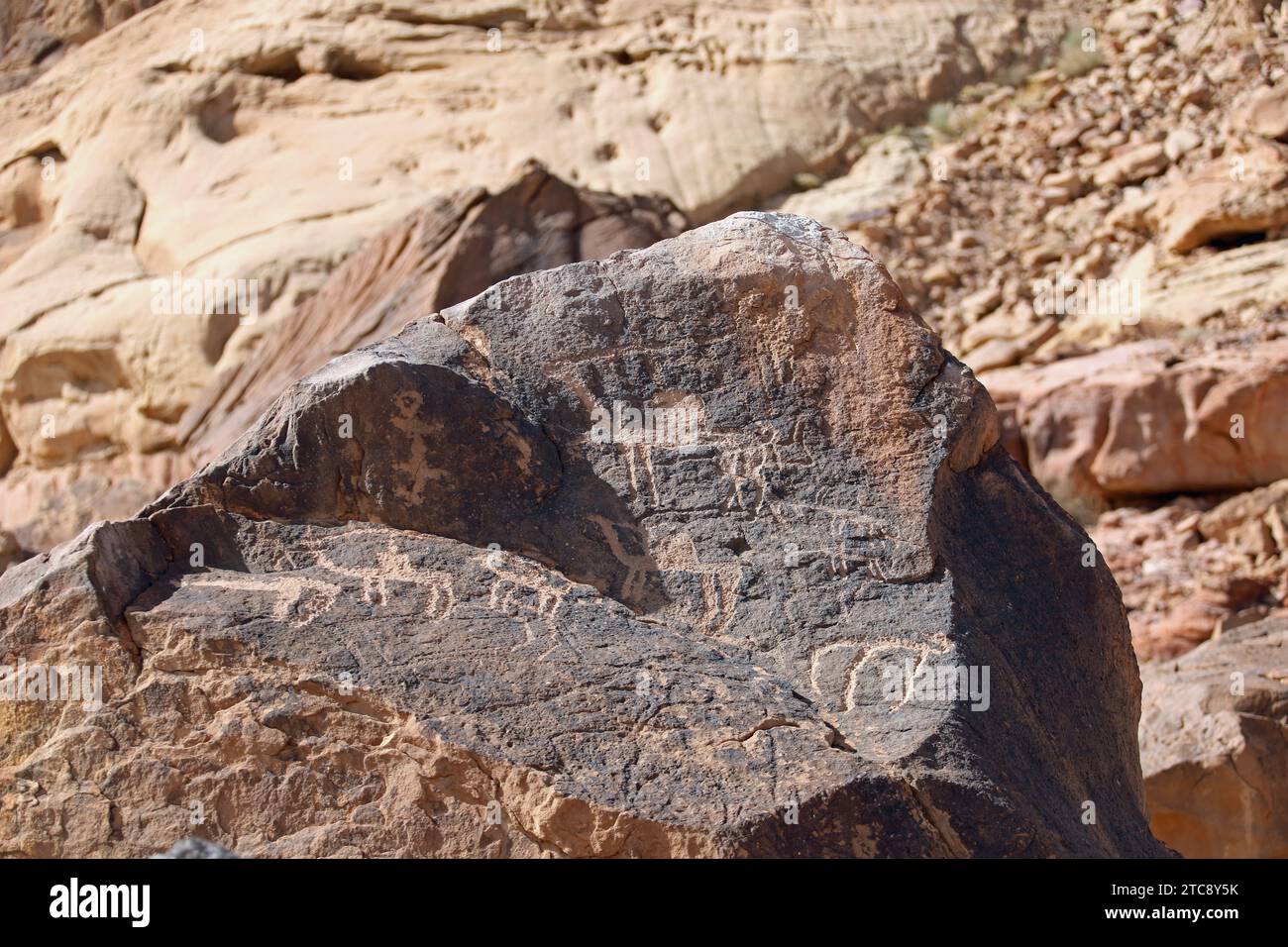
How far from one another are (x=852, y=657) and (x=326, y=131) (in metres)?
9.32

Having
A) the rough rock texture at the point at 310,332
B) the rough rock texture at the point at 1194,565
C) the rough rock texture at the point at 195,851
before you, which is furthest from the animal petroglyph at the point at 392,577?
the rough rock texture at the point at 1194,565

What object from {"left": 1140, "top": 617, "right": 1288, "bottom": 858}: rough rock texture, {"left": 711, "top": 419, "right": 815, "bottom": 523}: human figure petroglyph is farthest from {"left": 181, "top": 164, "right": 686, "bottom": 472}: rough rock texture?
{"left": 711, "top": 419, "right": 815, "bottom": 523}: human figure petroglyph

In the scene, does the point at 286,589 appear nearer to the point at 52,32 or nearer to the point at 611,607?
the point at 611,607

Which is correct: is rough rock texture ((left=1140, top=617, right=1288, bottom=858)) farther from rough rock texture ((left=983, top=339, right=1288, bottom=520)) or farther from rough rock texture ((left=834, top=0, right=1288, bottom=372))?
rough rock texture ((left=834, top=0, right=1288, bottom=372))

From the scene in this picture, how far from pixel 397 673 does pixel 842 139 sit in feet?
32.7

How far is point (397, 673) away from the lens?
2955 millimetres

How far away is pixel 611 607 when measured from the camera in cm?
315

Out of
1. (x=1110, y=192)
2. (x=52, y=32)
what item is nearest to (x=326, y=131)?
(x=52, y=32)

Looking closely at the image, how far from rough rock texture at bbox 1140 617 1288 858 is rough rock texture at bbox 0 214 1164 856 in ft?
5.51

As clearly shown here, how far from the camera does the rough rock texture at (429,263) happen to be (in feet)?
27.9

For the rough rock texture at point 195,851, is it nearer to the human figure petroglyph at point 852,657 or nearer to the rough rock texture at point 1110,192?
the human figure petroglyph at point 852,657

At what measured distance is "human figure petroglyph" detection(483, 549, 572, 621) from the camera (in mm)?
3100
